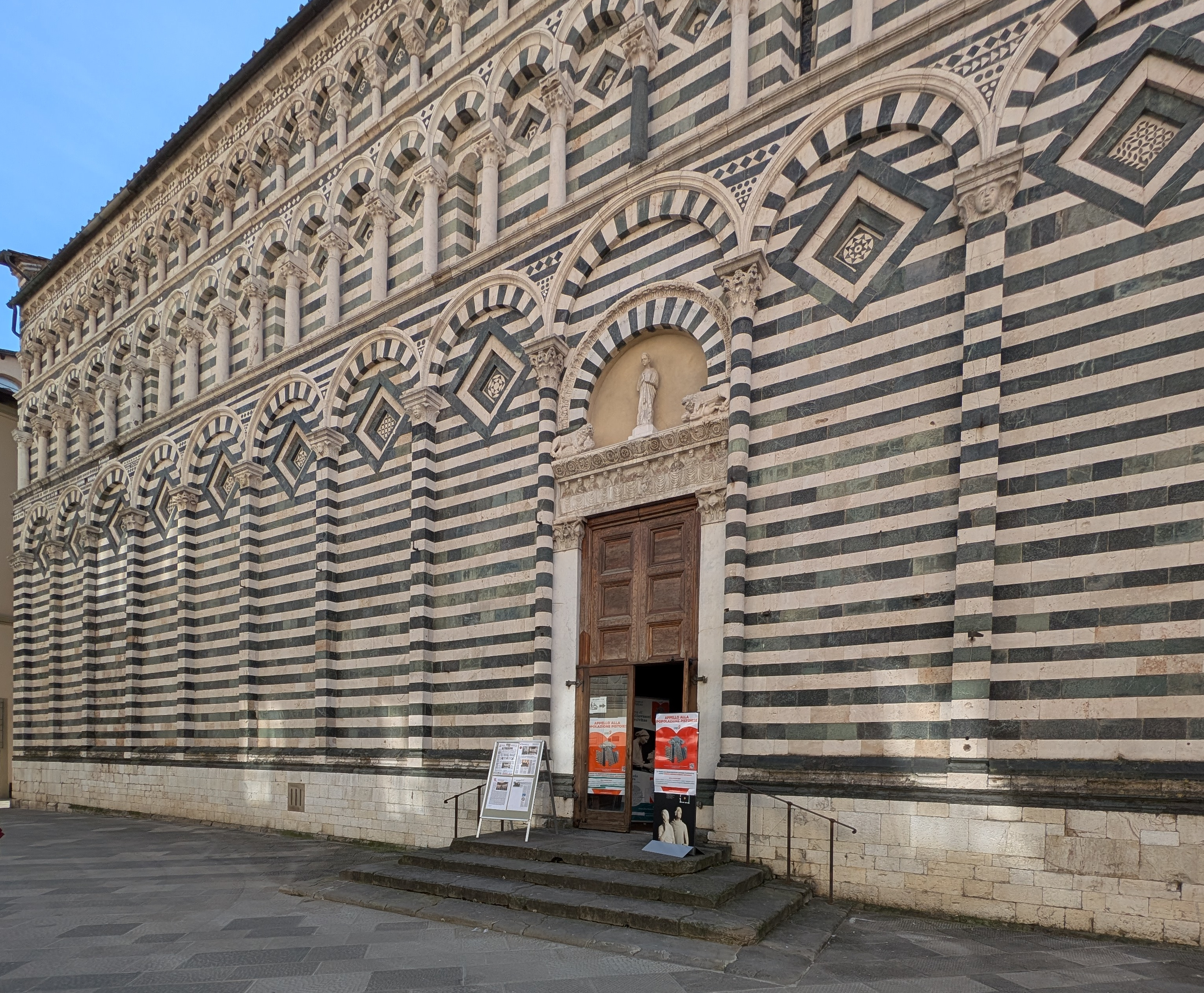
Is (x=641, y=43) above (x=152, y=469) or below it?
above

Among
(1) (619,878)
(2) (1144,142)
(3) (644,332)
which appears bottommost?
(1) (619,878)

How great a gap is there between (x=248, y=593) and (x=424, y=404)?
5954 millimetres

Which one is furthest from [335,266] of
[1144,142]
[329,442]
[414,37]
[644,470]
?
[1144,142]

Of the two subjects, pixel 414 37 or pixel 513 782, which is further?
pixel 414 37

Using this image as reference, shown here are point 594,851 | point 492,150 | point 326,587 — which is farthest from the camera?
point 326,587

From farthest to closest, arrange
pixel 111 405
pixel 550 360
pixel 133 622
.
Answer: pixel 111 405 → pixel 133 622 → pixel 550 360

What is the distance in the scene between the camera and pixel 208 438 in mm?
17922

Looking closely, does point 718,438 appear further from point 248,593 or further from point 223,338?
point 223,338

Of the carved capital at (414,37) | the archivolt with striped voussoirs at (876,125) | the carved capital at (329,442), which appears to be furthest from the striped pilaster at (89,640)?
the archivolt with striped voussoirs at (876,125)

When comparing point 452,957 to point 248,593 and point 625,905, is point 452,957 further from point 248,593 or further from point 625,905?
point 248,593

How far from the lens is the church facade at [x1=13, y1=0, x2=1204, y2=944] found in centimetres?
720

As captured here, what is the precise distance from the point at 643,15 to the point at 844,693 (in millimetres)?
9089

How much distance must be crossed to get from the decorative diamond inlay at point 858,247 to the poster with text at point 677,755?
5219 mm

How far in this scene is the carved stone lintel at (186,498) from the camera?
58.4ft
